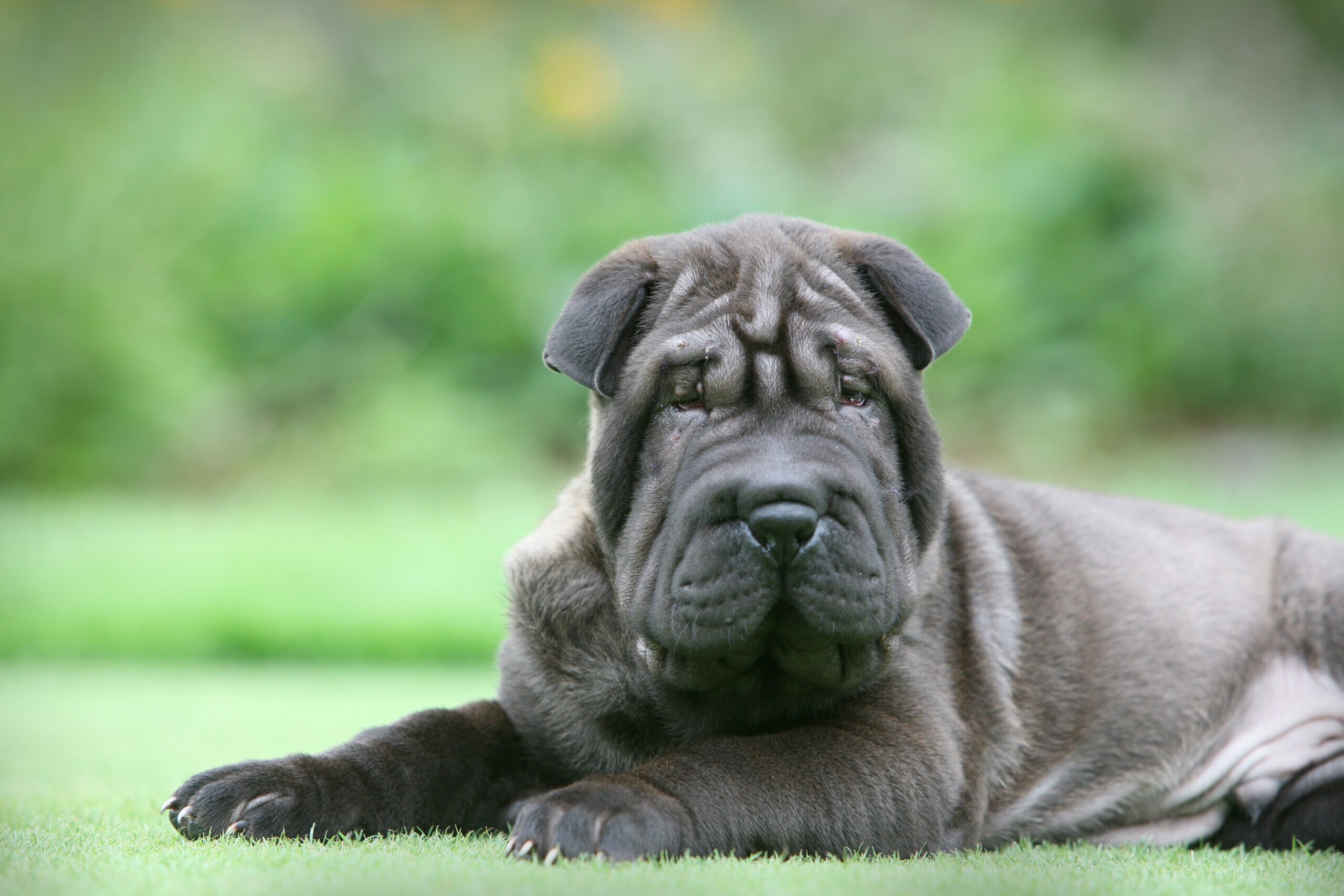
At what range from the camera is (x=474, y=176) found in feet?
38.5

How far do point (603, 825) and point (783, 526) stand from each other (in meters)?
0.74

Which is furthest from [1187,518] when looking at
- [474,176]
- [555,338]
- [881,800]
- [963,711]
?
[474,176]

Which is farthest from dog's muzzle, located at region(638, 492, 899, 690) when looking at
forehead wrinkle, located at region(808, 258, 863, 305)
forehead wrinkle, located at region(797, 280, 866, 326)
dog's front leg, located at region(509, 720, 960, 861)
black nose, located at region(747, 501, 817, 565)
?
forehead wrinkle, located at region(808, 258, 863, 305)

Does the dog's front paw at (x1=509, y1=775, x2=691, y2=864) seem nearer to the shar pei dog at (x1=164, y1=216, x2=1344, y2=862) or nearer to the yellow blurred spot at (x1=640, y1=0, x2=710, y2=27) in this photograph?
the shar pei dog at (x1=164, y1=216, x2=1344, y2=862)

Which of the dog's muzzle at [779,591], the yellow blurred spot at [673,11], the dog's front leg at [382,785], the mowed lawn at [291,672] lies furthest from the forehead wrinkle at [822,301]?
the yellow blurred spot at [673,11]

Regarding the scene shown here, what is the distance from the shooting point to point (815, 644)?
2971 mm

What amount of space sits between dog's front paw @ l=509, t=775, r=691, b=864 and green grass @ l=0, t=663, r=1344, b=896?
0.07 m

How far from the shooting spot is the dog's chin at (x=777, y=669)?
9.92 feet

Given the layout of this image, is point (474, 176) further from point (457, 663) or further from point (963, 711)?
point (963, 711)

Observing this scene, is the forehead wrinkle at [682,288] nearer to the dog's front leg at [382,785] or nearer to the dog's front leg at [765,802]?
the dog's front leg at [765,802]

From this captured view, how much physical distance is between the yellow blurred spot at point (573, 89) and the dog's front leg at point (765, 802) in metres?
9.62

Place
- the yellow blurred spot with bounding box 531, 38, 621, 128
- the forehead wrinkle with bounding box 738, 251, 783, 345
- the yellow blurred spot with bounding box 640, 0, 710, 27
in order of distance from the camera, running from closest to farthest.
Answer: the forehead wrinkle with bounding box 738, 251, 783, 345 → the yellow blurred spot with bounding box 531, 38, 621, 128 → the yellow blurred spot with bounding box 640, 0, 710, 27

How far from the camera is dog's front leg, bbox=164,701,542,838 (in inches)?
120

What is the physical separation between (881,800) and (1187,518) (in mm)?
2178
